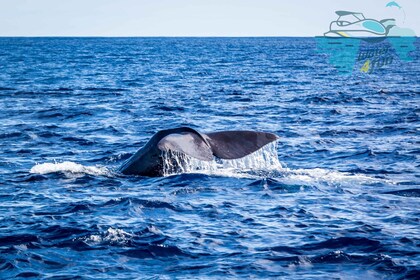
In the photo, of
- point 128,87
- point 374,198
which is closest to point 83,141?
point 374,198

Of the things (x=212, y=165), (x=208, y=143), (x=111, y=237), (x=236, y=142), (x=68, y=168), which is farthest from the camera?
(x=68, y=168)

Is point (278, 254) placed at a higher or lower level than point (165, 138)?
lower

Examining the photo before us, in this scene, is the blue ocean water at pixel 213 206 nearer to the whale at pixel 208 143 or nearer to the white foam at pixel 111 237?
the white foam at pixel 111 237

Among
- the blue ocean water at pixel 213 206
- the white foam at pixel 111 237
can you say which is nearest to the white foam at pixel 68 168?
the blue ocean water at pixel 213 206

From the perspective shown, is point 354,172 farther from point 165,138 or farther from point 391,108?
point 391,108

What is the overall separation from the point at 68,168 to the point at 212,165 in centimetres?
294

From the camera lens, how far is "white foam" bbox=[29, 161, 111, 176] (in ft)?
44.5

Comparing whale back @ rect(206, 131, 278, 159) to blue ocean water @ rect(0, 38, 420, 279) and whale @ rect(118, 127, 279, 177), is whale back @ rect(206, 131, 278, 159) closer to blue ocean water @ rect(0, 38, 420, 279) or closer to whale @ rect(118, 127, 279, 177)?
whale @ rect(118, 127, 279, 177)

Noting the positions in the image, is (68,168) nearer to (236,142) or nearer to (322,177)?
(236,142)

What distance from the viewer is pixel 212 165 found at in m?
13.8

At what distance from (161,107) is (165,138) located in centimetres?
1672

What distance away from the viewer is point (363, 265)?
825cm

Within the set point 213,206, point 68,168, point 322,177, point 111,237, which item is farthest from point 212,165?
point 111,237

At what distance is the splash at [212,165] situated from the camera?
1251 cm
